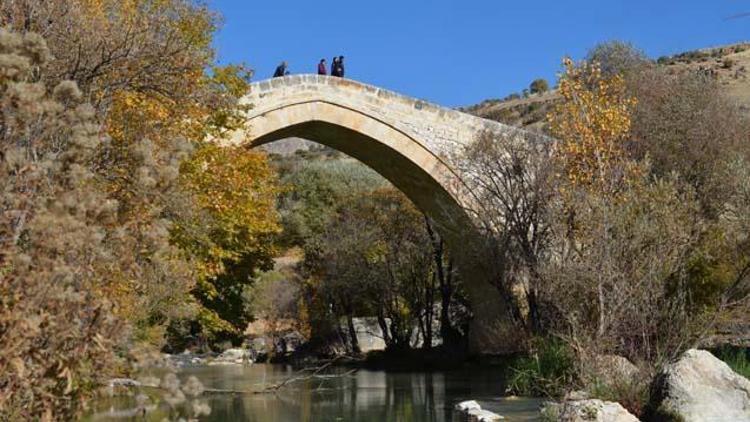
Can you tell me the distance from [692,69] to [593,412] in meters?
35.1

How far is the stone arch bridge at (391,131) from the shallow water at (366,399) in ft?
8.23

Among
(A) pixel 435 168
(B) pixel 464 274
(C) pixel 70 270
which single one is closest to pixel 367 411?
(A) pixel 435 168

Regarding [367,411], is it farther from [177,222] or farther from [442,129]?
[442,129]

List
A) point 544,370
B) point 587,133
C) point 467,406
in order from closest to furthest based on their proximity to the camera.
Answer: point 467,406
point 544,370
point 587,133

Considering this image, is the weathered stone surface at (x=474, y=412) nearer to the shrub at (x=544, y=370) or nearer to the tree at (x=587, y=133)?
the shrub at (x=544, y=370)

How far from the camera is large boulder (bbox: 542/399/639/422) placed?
Result: 8414 mm

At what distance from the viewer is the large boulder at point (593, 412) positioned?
27.6 feet

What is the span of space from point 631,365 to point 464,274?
436 inches

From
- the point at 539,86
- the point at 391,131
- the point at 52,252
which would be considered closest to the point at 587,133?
the point at 391,131

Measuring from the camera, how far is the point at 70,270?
11.6 ft

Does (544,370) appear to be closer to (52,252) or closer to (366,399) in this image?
(366,399)

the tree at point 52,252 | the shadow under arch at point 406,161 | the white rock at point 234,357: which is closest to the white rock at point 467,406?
the shadow under arch at point 406,161

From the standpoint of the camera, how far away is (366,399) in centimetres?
1492

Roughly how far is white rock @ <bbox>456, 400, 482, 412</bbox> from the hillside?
28.7 metres
